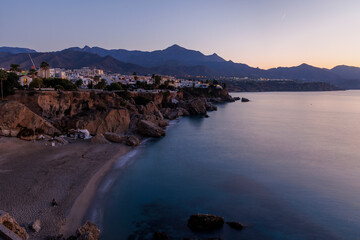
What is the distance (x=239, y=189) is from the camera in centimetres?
1873

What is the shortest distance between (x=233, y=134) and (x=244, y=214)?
89.3ft

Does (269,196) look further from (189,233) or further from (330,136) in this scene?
(330,136)

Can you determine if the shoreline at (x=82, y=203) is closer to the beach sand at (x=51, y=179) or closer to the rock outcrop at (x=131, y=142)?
the beach sand at (x=51, y=179)

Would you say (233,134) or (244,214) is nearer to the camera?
(244,214)

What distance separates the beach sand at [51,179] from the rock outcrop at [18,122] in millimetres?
1241

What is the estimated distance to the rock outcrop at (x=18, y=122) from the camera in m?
24.6

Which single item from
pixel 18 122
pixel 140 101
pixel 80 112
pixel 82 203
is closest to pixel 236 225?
pixel 82 203

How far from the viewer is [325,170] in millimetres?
24094

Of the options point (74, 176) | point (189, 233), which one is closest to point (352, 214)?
point (189, 233)

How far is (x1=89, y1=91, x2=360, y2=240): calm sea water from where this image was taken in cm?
1364

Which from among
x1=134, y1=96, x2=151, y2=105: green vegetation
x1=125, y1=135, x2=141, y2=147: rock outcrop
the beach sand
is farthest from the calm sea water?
x1=134, y1=96, x2=151, y2=105: green vegetation

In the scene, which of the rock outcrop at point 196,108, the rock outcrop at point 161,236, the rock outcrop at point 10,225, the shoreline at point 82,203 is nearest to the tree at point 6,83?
the shoreline at point 82,203

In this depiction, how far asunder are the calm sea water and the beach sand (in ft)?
4.51

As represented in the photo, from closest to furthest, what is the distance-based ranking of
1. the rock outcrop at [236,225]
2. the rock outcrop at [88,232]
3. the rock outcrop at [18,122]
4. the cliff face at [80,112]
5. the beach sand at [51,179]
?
the rock outcrop at [88,232], the beach sand at [51,179], the rock outcrop at [236,225], the rock outcrop at [18,122], the cliff face at [80,112]
